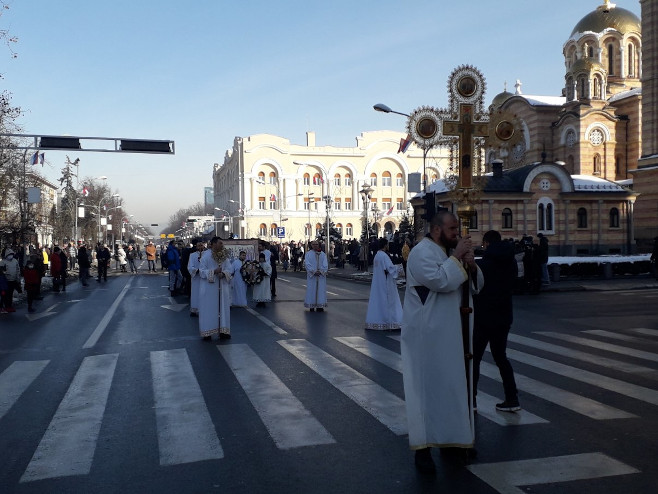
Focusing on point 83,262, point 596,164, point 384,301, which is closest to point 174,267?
point 83,262

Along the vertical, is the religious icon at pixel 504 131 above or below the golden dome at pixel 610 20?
below

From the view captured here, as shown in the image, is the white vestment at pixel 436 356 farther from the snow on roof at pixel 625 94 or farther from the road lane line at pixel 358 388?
the snow on roof at pixel 625 94

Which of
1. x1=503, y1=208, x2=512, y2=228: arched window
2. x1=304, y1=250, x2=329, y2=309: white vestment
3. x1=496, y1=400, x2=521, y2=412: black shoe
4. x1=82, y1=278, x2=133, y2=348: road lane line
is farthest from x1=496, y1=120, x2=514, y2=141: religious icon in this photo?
x1=503, y1=208, x2=512, y2=228: arched window

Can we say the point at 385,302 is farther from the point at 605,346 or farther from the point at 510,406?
the point at 510,406

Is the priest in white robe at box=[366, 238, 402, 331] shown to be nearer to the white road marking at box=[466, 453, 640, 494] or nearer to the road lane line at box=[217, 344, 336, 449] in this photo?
the road lane line at box=[217, 344, 336, 449]

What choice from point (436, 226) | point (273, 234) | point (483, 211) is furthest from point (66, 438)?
point (273, 234)

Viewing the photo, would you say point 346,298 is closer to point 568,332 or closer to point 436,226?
point 568,332

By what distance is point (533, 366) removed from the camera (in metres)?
8.91

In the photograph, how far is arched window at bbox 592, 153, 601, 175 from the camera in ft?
167

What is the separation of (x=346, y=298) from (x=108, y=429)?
1445 centimetres

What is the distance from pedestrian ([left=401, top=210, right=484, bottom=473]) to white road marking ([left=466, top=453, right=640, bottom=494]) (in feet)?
0.88

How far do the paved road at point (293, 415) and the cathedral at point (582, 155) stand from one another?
84.8 ft

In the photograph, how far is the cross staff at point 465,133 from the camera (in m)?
9.04

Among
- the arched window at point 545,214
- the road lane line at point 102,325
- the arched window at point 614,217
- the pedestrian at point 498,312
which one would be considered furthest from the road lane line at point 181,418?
the arched window at point 614,217
